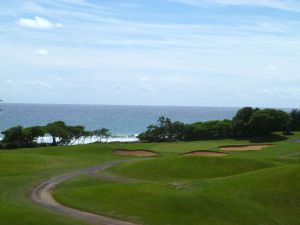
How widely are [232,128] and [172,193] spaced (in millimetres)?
63039

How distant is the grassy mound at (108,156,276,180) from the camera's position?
163 ft

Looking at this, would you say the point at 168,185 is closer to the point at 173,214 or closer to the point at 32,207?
the point at 173,214

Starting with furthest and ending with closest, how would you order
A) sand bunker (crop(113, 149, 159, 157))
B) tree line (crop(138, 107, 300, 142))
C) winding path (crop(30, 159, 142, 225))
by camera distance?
tree line (crop(138, 107, 300, 142)) < sand bunker (crop(113, 149, 159, 157)) < winding path (crop(30, 159, 142, 225))

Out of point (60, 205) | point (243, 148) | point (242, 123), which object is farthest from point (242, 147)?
point (60, 205)

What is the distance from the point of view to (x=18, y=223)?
2673 cm

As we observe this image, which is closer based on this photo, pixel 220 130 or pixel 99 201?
pixel 99 201

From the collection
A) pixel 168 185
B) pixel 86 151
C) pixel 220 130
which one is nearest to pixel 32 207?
pixel 168 185

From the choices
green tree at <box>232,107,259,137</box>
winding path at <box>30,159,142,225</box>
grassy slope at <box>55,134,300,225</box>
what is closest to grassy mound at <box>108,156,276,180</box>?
winding path at <box>30,159,142,225</box>

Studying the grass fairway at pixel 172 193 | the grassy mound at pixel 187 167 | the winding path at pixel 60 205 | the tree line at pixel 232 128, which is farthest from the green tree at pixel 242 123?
the winding path at pixel 60 205

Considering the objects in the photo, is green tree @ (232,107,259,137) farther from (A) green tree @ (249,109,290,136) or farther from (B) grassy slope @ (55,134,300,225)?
(B) grassy slope @ (55,134,300,225)

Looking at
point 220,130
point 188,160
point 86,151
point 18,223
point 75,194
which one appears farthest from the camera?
point 220,130

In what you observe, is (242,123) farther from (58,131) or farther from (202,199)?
(202,199)

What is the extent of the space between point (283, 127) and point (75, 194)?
70229 millimetres

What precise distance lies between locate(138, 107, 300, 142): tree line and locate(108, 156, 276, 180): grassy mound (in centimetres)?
4269
